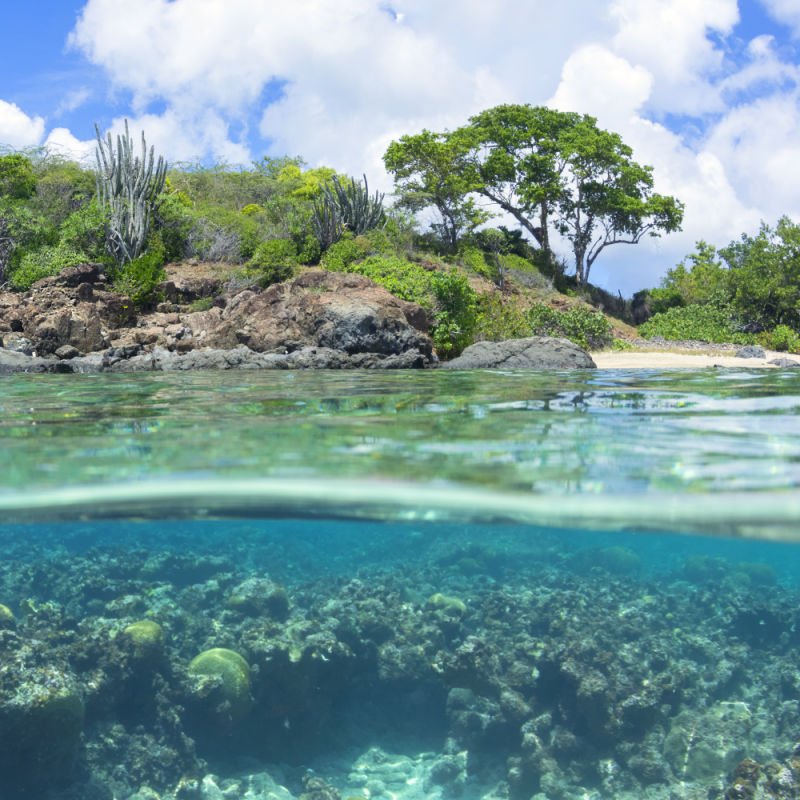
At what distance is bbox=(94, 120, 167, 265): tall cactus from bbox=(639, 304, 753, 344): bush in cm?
2065

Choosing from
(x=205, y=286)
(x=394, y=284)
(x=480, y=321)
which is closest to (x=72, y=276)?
(x=205, y=286)

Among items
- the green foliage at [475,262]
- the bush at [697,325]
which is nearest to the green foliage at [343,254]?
the green foliage at [475,262]

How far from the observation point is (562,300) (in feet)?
115

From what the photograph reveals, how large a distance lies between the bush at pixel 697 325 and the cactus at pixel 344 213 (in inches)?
500

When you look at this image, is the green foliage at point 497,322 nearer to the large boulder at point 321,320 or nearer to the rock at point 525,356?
the large boulder at point 321,320

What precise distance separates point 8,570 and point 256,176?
120 ft

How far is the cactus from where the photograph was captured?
28.0m

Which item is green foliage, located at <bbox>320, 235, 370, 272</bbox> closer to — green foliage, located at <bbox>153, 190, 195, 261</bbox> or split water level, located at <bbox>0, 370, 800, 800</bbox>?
green foliage, located at <bbox>153, 190, 195, 261</bbox>

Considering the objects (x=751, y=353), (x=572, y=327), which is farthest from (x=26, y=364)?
(x=751, y=353)

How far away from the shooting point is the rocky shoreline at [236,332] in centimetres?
1700

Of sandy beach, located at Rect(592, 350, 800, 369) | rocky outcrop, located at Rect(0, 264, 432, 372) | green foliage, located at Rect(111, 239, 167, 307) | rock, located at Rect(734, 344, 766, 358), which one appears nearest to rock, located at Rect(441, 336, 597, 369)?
rocky outcrop, located at Rect(0, 264, 432, 372)

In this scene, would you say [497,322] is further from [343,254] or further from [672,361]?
[343,254]

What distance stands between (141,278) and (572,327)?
1424 cm

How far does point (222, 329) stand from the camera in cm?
2022
